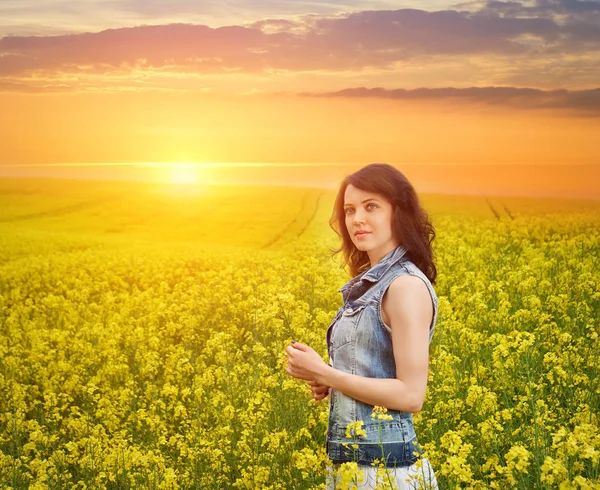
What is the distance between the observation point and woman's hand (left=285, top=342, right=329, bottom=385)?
2.86 metres

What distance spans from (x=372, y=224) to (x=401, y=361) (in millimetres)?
629

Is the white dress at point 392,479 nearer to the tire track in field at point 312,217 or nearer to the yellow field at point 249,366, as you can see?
the yellow field at point 249,366

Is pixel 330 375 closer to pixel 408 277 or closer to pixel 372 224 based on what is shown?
pixel 408 277

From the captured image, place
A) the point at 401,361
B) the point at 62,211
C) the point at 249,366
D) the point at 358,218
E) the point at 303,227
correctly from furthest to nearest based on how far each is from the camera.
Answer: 1. the point at 62,211
2. the point at 303,227
3. the point at 249,366
4. the point at 358,218
5. the point at 401,361

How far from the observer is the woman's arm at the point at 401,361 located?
2727 mm

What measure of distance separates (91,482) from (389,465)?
10.3 ft

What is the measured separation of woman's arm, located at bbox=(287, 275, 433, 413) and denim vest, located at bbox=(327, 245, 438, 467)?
7 centimetres

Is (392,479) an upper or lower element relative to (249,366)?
upper

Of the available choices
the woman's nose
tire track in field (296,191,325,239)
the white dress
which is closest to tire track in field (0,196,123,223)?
tire track in field (296,191,325,239)

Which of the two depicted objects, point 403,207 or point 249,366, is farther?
point 249,366

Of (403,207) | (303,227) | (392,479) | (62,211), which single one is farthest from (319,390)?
(62,211)

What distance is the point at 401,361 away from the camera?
2744 mm

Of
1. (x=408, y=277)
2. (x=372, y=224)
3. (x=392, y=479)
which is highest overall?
(x=372, y=224)

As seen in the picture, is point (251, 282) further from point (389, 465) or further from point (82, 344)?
point (389, 465)
